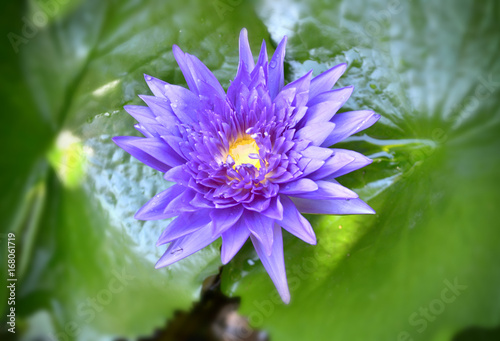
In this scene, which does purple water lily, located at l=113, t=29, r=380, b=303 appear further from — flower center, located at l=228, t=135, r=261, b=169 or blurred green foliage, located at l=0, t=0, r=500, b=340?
blurred green foliage, located at l=0, t=0, r=500, b=340

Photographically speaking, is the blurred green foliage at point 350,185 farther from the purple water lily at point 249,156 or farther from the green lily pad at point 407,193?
the purple water lily at point 249,156

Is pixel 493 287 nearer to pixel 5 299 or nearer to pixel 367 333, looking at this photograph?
pixel 367 333

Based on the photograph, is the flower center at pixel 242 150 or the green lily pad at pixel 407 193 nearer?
the flower center at pixel 242 150

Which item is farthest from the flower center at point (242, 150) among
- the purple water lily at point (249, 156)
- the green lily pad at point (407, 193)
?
the green lily pad at point (407, 193)

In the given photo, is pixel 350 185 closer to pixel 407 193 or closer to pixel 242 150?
pixel 407 193

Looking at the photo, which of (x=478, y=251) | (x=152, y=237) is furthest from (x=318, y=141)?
(x=478, y=251)

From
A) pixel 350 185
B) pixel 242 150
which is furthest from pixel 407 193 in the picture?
pixel 242 150
